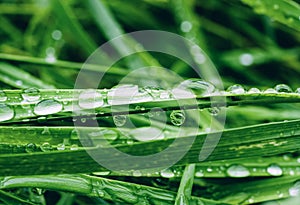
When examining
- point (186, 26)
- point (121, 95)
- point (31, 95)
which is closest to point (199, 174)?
point (121, 95)

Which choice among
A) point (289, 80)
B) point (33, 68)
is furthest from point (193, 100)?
point (289, 80)

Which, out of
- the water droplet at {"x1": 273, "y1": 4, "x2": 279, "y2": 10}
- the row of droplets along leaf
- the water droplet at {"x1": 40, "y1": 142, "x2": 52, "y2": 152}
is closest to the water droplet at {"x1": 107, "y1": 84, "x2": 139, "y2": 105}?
the row of droplets along leaf

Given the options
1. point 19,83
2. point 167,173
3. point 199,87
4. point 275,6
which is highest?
point 275,6

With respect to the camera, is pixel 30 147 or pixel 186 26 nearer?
pixel 30 147

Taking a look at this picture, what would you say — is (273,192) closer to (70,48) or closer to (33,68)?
(33,68)

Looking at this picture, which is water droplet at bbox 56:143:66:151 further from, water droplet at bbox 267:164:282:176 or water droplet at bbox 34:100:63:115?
water droplet at bbox 267:164:282:176

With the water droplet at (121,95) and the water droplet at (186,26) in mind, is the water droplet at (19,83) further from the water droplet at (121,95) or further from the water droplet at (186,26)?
the water droplet at (186,26)

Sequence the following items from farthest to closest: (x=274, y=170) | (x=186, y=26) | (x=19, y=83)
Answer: (x=186, y=26) → (x=19, y=83) → (x=274, y=170)

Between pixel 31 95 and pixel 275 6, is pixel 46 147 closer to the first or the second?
pixel 31 95
